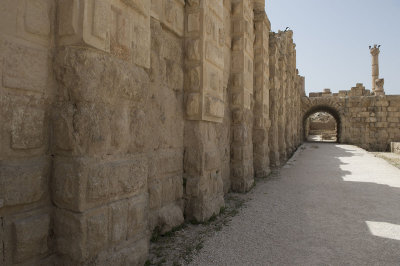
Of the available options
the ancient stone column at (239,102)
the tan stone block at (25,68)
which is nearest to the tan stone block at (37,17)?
the tan stone block at (25,68)

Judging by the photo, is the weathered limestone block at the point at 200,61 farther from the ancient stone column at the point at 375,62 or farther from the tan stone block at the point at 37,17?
the ancient stone column at the point at 375,62

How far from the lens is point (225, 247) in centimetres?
281

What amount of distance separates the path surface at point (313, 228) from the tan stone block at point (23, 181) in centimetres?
148

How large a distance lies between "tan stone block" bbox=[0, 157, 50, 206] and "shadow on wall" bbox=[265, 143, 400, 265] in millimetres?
2177

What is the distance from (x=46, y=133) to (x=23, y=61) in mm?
475

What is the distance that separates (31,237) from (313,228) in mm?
3063

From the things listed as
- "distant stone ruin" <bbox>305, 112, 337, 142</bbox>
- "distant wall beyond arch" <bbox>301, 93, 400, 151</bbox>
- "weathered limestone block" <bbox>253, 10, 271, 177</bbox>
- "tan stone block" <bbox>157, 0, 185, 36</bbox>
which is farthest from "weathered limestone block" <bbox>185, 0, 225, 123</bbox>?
"distant stone ruin" <bbox>305, 112, 337, 142</bbox>

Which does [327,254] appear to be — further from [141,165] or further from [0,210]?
[0,210]

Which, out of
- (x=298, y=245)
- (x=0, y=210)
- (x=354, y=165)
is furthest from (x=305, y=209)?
(x=354, y=165)

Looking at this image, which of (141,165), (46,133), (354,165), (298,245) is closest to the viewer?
(46,133)

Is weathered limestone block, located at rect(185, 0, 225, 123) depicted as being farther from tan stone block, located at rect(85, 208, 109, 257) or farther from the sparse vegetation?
tan stone block, located at rect(85, 208, 109, 257)

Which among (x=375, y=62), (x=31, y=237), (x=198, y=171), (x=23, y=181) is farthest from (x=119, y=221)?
(x=375, y=62)

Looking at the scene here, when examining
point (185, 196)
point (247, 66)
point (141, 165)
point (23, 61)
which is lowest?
point (185, 196)

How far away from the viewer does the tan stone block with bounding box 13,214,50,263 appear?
1.62 m
